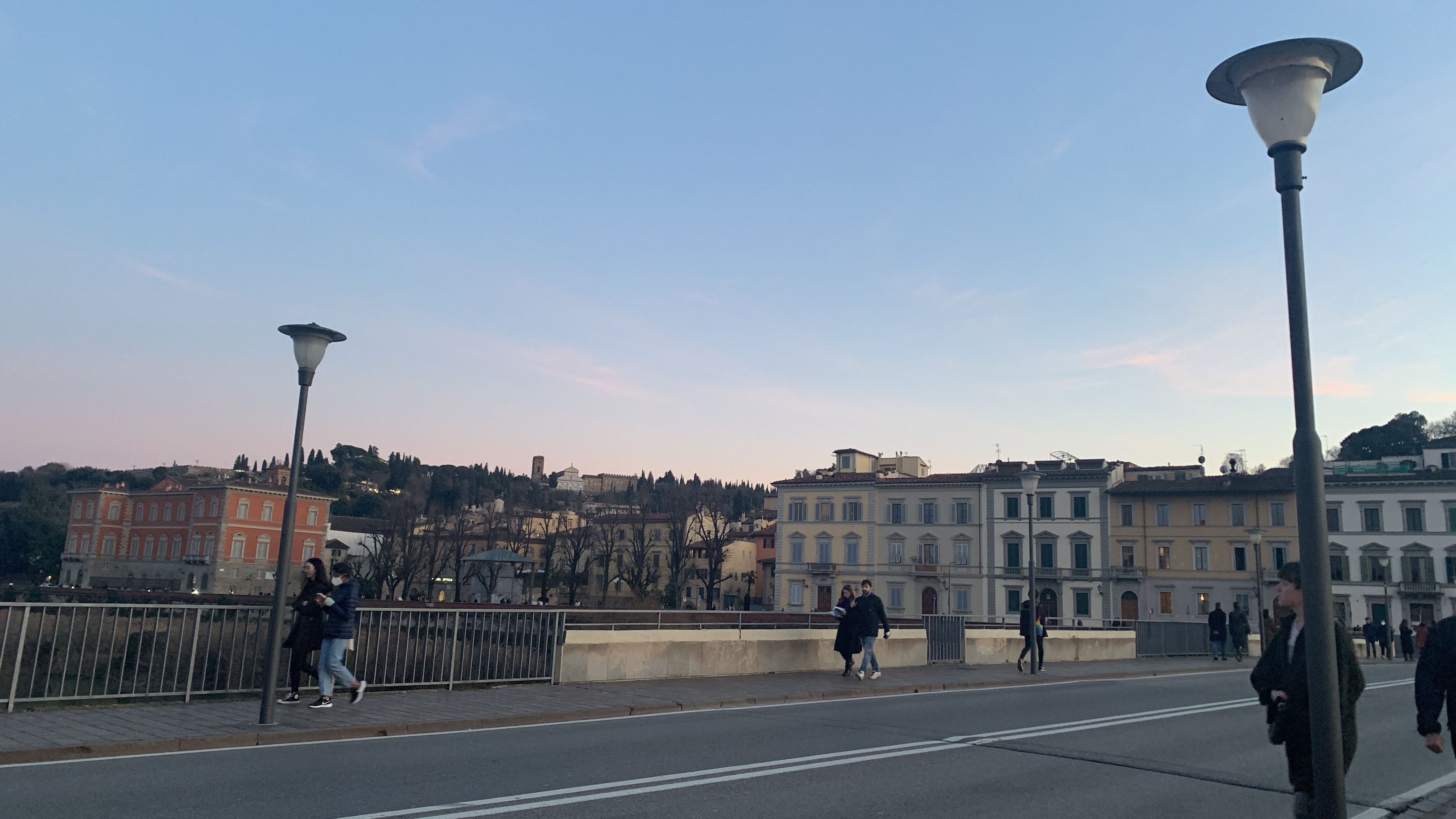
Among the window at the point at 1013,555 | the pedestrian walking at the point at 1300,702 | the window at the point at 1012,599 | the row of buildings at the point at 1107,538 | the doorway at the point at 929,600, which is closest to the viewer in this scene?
the pedestrian walking at the point at 1300,702

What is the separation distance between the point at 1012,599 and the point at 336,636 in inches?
2434

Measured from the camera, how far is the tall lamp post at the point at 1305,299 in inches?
167

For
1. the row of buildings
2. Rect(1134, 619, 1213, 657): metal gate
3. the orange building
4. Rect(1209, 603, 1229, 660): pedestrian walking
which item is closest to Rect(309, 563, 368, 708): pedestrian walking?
Rect(1134, 619, 1213, 657): metal gate

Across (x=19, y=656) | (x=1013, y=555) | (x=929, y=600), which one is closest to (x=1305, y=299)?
(x=19, y=656)

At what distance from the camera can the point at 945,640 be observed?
68.7ft

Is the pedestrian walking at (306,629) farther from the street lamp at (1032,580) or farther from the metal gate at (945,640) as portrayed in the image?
the street lamp at (1032,580)

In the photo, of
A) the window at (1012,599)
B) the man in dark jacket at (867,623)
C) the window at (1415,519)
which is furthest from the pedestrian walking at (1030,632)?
the window at (1415,519)

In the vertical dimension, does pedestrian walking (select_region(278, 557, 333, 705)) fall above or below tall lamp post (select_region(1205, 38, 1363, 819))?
below

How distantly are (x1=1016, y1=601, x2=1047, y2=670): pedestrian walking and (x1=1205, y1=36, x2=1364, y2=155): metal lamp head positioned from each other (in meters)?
16.2

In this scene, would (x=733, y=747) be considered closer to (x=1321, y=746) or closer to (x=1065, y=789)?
(x=1065, y=789)

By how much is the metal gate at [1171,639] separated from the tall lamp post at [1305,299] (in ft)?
84.1

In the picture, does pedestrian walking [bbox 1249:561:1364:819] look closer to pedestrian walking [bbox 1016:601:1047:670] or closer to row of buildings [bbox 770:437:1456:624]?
pedestrian walking [bbox 1016:601:1047:670]

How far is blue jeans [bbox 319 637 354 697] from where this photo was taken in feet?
35.6

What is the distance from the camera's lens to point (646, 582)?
83812mm
